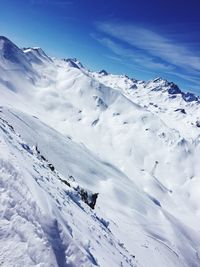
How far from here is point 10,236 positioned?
12164 millimetres

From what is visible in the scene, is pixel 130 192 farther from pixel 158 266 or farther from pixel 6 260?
pixel 6 260

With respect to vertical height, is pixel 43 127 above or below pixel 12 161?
above

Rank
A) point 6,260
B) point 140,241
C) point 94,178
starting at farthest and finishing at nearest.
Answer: point 94,178 < point 140,241 < point 6,260

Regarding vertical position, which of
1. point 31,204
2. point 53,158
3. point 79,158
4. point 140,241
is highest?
point 79,158

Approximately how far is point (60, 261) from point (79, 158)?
96.8m

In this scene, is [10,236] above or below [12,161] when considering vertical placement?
below

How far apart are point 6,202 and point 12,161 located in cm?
368

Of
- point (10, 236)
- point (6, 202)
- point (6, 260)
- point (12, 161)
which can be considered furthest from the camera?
point (12, 161)

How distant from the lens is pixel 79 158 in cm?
10994

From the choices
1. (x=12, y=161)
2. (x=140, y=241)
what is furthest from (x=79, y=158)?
(x=12, y=161)

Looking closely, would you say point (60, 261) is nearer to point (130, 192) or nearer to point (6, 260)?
point (6, 260)

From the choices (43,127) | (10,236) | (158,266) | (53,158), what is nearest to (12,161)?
(10,236)

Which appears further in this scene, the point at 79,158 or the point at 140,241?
the point at 79,158

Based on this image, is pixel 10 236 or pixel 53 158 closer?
pixel 10 236
